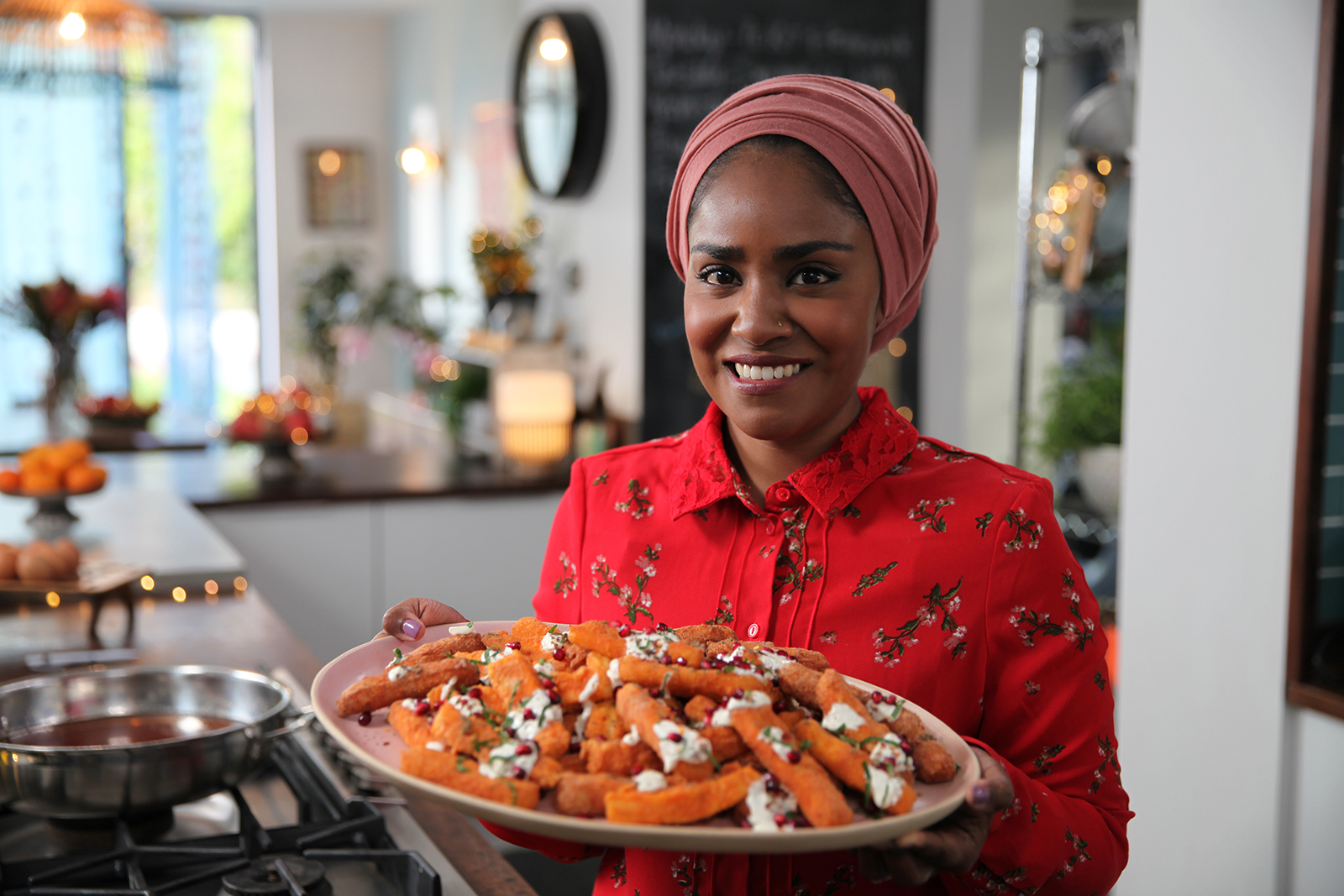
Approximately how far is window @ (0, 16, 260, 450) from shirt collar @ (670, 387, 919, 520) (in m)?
6.89

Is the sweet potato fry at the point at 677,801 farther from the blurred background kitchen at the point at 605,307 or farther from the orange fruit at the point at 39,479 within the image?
the orange fruit at the point at 39,479

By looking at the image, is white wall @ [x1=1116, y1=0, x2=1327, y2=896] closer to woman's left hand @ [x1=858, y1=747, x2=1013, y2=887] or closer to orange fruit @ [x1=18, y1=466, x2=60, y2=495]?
woman's left hand @ [x1=858, y1=747, x2=1013, y2=887]

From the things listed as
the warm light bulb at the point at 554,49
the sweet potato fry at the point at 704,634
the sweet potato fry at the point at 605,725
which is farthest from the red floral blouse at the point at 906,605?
the warm light bulb at the point at 554,49

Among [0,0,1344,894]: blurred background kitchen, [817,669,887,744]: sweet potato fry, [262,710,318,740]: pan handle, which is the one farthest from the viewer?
[0,0,1344,894]: blurred background kitchen

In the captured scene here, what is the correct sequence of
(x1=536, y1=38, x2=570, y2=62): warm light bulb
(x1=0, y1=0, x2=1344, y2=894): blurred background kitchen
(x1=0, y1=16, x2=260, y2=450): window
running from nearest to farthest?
(x1=0, y1=0, x2=1344, y2=894): blurred background kitchen < (x1=536, y1=38, x2=570, y2=62): warm light bulb < (x1=0, y1=16, x2=260, y2=450): window

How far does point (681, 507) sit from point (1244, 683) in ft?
4.42

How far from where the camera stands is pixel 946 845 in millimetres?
676

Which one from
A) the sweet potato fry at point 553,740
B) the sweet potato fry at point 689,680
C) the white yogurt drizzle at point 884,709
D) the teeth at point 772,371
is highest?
the teeth at point 772,371

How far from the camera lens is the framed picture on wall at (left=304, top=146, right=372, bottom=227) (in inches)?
299

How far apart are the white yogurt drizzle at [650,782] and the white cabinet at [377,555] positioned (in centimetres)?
250

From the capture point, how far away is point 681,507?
1.03 m

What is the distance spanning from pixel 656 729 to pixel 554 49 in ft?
12.3

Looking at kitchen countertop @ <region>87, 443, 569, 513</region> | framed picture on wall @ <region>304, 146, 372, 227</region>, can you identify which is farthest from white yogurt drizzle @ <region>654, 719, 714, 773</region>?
framed picture on wall @ <region>304, 146, 372, 227</region>

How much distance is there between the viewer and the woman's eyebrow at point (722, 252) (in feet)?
2.96
